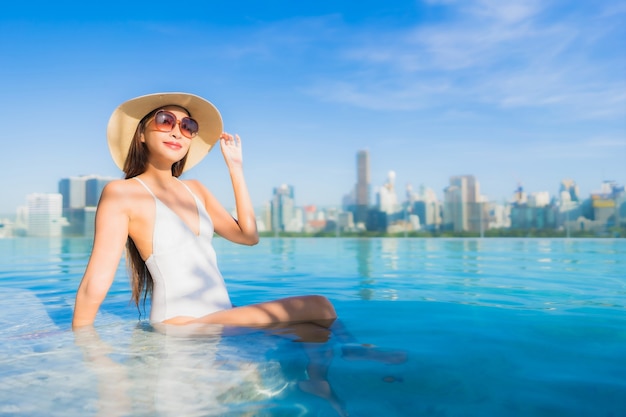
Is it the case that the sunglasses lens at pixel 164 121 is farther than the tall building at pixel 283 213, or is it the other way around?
the tall building at pixel 283 213

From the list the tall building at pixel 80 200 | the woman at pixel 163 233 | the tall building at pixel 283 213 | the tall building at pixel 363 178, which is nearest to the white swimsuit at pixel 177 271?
the woman at pixel 163 233

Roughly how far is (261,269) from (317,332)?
136 inches

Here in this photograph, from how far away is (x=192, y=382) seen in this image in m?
1.18

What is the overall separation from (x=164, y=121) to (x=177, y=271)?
0.56 m

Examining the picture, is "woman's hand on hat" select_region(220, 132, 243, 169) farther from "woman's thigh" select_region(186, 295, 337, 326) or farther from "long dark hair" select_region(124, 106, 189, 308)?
"woman's thigh" select_region(186, 295, 337, 326)

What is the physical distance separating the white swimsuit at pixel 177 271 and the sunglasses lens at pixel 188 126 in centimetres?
26

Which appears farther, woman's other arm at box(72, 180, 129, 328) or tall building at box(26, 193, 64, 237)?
tall building at box(26, 193, 64, 237)

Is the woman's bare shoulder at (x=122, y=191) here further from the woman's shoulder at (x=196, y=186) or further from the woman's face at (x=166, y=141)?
the woman's shoulder at (x=196, y=186)

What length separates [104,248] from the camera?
153cm

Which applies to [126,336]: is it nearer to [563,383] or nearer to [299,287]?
[563,383]

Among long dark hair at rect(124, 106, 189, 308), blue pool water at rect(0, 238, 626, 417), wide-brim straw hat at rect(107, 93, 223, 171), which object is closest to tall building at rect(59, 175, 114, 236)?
blue pool water at rect(0, 238, 626, 417)

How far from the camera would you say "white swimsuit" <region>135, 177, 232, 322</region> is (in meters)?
1.66

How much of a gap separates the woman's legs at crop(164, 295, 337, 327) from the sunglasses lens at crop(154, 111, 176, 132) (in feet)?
2.30

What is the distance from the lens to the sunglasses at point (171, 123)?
174 cm
